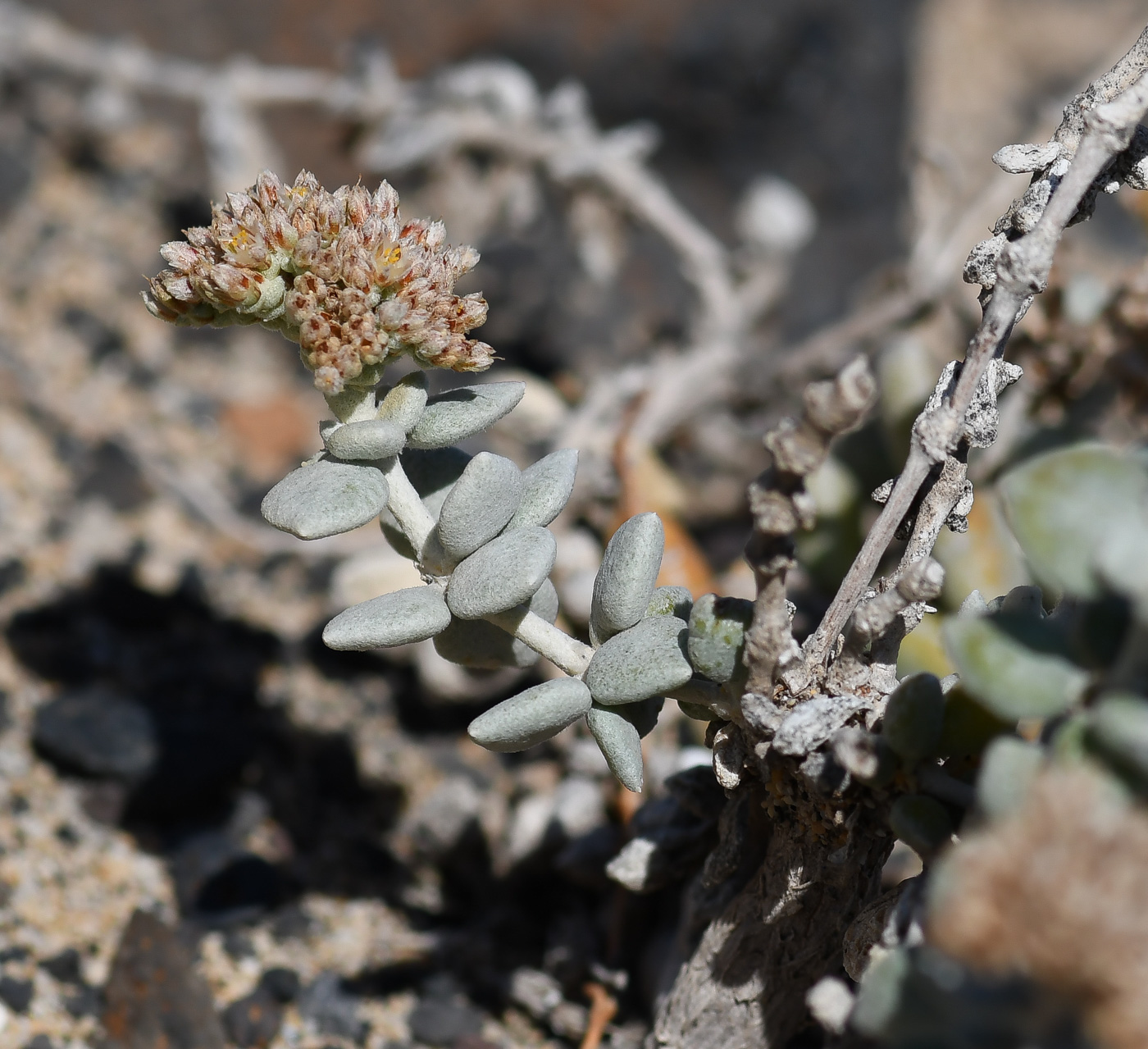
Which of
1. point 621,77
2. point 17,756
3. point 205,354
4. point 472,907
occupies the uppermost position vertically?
point 621,77

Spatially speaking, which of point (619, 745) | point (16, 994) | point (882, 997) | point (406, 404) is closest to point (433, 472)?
point (406, 404)

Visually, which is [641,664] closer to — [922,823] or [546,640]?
[546,640]

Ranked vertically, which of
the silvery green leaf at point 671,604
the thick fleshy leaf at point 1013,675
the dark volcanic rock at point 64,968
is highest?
the silvery green leaf at point 671,604

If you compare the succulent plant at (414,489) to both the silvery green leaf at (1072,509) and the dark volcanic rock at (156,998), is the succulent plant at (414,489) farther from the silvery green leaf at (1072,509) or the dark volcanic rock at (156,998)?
the dark volcanic rock at (156,998)

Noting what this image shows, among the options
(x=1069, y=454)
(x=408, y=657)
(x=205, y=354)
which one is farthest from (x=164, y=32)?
(x=1069, y=454)

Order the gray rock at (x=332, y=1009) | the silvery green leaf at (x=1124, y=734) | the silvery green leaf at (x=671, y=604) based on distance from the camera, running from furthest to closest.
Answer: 1. the gray rock at (x=332, y=1009)
2. the silvery green leaf at (x=671, y=604)
3. the silvery green leaf at (x=1124, y=734)

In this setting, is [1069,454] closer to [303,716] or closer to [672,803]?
[672,803]

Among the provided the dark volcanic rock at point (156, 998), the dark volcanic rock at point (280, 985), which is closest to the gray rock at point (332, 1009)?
the dark volcanic rock at point (280, 985)
